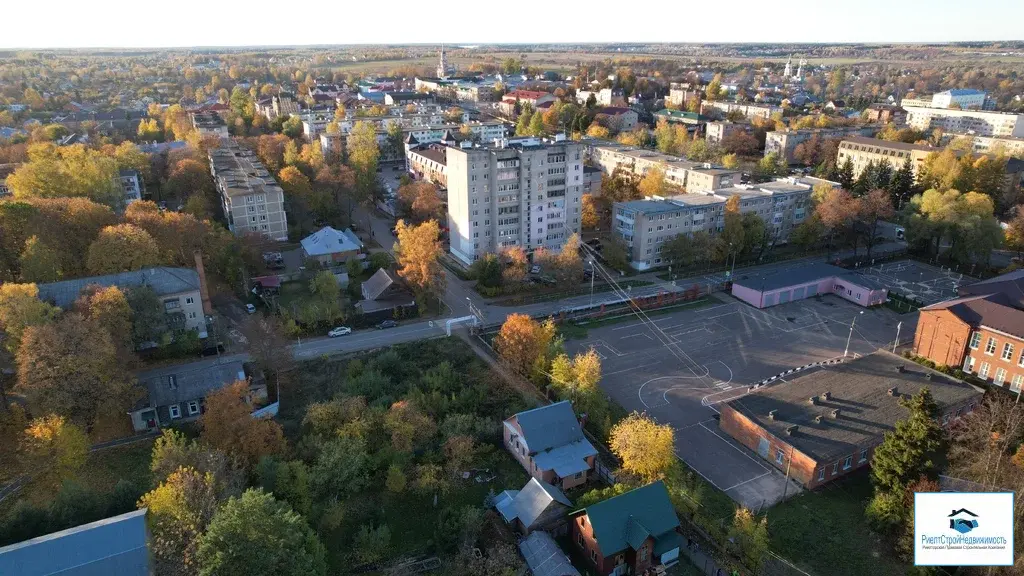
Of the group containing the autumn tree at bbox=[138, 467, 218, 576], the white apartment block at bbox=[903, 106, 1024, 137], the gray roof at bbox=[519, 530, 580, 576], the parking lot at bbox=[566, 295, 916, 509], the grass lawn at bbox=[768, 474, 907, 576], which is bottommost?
the grass lawn at bbox=[768, 474, 907, 576]

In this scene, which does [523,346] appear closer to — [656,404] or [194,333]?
[656,404]

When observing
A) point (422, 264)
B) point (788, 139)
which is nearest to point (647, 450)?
point (422, 264)

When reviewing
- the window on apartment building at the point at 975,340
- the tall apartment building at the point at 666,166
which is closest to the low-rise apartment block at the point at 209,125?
the tall apartment building at the point at 666,166

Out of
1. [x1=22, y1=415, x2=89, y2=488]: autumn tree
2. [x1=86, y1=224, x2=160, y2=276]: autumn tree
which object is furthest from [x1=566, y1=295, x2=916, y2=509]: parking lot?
[x1=86, y1=224, x2=160, y2=276]: autumn tree

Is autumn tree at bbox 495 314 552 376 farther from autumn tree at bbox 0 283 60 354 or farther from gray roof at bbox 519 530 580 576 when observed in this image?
autumn tree at bbox 0 283 60 354

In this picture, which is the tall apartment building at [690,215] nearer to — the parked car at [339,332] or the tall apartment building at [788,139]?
the parked car at [339,332]

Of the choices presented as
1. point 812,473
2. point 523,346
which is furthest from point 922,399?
point 523,346

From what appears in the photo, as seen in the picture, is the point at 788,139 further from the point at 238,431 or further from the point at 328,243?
the point at 238,431
